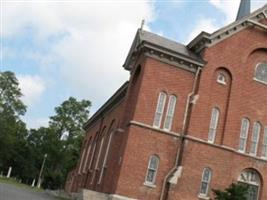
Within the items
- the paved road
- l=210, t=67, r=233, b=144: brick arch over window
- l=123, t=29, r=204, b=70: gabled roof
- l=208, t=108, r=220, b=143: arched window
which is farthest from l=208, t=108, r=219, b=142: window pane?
the paved road

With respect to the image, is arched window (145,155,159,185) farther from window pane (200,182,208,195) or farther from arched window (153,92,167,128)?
window pane (200,182,208,195)

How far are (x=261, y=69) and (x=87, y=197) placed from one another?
15463 millimetres

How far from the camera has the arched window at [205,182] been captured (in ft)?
104

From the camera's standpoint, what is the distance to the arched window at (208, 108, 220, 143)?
32.9m

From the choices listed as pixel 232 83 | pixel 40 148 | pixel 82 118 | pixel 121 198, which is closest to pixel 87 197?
pixel 121 198

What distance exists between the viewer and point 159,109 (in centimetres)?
3225

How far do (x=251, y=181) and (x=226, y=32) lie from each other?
1037cm

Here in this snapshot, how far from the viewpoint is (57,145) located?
82.8m

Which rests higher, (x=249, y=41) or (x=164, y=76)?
(x=249, y=41)

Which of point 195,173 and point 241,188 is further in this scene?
point 195,173

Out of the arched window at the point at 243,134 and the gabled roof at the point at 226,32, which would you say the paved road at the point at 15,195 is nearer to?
the arched window at the point at 243,134

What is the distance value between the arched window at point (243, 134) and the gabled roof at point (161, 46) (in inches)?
204

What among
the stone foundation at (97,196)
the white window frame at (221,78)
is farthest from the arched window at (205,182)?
the white window frame at (221,78)

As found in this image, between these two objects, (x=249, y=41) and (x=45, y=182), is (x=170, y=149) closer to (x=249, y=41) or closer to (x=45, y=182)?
(x=249, y=41)
